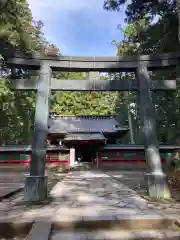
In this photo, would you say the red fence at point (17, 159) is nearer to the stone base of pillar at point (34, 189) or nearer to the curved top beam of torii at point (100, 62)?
the curved top beam of torii at point (100, 62)

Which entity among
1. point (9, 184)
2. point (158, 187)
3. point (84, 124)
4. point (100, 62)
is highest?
point (84, 124)

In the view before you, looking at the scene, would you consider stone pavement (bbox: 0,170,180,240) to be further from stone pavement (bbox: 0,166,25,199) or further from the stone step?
stone pavement (bbox: 0,166,25,199)

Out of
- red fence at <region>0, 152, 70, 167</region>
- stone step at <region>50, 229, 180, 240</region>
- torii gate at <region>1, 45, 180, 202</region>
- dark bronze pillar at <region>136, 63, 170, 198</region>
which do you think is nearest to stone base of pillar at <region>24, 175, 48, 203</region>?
torii gate at <region>1, 45, 180, 202</region>

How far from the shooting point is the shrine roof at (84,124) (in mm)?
22656

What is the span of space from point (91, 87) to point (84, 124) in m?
17.7

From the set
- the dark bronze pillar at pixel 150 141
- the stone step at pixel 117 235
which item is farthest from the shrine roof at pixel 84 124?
the stone step at pixel 117 235

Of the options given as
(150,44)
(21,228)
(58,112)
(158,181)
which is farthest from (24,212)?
(58,112)

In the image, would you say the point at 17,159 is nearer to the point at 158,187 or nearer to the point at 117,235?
the point at 158,187

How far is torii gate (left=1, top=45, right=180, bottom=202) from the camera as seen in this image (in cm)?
614

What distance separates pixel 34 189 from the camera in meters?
5.91

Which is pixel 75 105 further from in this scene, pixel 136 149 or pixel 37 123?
pixel 37 123

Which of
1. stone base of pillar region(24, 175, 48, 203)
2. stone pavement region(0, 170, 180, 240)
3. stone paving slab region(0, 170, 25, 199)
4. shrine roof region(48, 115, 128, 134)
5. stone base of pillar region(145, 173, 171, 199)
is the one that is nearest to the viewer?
stone pavement region(0, 170, 180, 240)

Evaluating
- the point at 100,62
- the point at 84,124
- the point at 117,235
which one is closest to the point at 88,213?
the point at 117,235

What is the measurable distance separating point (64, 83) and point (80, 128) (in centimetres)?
1657
